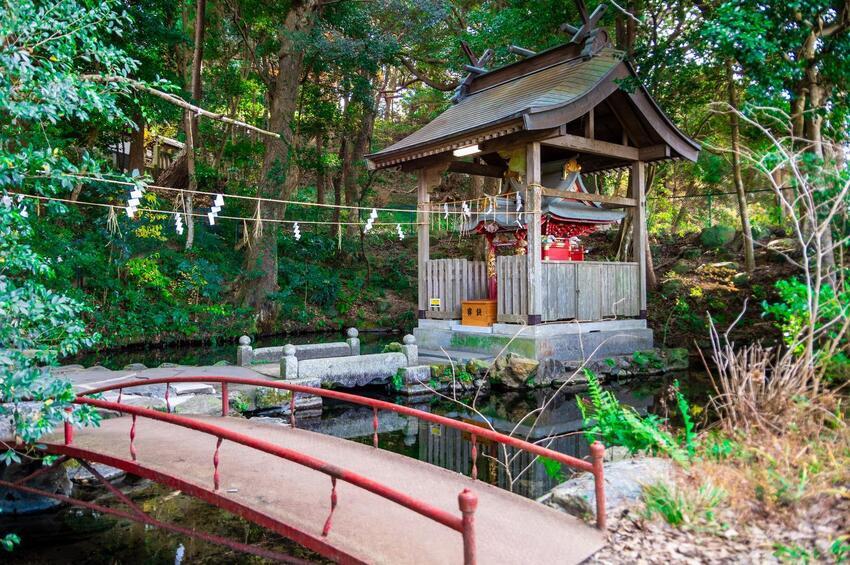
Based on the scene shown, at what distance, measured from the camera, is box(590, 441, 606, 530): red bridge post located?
417cm

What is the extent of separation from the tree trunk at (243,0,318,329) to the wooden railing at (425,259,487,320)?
24.2 ft

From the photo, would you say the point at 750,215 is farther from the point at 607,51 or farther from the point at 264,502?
the point at 264,502

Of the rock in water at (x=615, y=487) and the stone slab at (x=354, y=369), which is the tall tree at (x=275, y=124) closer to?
the stone slab at (x=354, y=369)

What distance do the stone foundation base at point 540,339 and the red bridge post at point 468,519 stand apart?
28.1ft

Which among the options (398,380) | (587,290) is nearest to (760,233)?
(587,290)

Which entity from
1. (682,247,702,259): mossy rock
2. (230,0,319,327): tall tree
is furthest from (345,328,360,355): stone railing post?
(682,247,702,259): mossy rock

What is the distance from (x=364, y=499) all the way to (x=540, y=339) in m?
8.08

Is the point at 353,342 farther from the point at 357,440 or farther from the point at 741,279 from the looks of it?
the point at 741,279

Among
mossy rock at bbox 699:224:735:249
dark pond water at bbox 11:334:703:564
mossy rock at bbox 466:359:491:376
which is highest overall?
mossy rock at bbox 699:224:735:249

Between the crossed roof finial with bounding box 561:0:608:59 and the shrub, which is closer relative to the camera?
the shrub

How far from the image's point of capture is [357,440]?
8758 mm

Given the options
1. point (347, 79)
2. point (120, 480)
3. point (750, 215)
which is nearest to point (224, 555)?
point (120, 480)

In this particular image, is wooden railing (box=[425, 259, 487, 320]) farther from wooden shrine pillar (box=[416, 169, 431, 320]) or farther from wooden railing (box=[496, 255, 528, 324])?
wooden railing (box=[496, 255, 528, 324])

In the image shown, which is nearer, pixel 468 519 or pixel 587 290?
pixel 468 519
